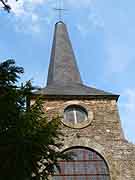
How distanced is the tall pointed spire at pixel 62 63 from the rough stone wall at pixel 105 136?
3038 mm

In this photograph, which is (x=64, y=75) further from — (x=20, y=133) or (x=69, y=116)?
(x=20, y=133)

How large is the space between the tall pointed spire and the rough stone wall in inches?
120

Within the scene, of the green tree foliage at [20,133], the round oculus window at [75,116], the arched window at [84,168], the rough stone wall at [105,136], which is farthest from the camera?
the round oculus window at [75,116]

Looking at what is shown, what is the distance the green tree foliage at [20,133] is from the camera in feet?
21.8

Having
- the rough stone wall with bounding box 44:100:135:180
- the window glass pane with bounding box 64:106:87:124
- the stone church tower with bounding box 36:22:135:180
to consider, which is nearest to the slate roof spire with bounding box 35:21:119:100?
the stone church tower with bounding box 36:22:135:180

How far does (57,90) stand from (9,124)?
9.60 metres

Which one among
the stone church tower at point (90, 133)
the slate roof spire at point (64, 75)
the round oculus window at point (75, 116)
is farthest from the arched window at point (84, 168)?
the slate roof spire at point (64, 75)

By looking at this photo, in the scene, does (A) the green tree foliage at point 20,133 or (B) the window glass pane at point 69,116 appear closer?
(A) the green tree foliage at point 20,133

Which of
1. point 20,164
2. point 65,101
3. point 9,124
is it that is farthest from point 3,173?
point 65,101

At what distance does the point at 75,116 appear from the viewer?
15336 mm

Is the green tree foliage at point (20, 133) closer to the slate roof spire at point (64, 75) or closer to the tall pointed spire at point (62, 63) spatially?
the slate roof spire at point (64, 75)

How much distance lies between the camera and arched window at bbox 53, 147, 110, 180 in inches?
527

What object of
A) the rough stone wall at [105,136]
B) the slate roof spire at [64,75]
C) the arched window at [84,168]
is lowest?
the arched window at [84,168]

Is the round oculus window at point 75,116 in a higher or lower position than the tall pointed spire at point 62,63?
lower
